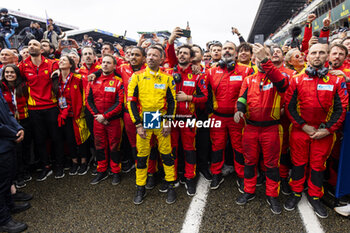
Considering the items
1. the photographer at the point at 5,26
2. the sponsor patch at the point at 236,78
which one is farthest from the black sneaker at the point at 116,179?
the photographer at the point at 5,26

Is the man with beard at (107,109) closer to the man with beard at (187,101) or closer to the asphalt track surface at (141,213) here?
the asphalt track surface at (141,213)

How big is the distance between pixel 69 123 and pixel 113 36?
23879mm

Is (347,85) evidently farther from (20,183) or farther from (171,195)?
(20,183)

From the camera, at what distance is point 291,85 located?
9.39ft

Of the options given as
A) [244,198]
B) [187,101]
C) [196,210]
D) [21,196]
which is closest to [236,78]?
[187,101]

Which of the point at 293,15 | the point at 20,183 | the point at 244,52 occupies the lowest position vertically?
the point at 20,183

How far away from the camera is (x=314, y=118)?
276 cm

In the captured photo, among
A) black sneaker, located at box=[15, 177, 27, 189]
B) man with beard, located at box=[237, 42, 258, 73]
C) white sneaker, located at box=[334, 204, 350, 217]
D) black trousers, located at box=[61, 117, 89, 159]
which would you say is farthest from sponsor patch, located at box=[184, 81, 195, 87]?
black sneaker, located at box=[15, 177, 27, 189]

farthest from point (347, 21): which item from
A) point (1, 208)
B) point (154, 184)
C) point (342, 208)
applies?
point (1, 208)

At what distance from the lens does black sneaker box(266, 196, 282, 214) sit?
2.78m

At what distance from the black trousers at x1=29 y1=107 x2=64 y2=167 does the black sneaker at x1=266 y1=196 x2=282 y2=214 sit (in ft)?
11.9

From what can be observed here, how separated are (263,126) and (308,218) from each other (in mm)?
1274

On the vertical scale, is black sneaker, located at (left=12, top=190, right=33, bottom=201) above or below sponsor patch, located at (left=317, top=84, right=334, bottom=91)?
below

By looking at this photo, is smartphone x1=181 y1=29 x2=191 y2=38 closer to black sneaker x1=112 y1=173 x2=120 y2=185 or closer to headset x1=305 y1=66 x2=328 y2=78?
headset x1=305 y1=66 x2=328 y2=78
